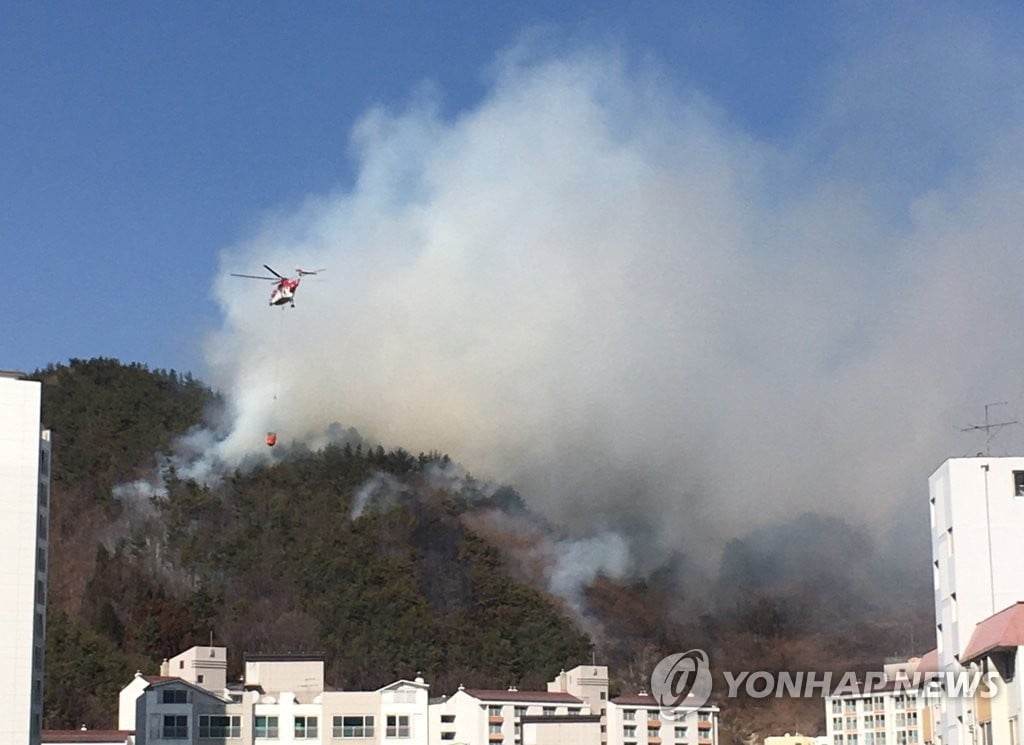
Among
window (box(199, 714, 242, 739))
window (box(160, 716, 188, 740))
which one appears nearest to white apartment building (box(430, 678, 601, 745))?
window (box(199, 714, 242, 739))

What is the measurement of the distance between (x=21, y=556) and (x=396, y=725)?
40606 mm

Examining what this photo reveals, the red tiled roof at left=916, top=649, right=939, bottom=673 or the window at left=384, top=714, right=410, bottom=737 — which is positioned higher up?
the red tiled roof at left=916, top=649, right=939, bottom=673

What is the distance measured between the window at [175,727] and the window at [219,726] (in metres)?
1.04

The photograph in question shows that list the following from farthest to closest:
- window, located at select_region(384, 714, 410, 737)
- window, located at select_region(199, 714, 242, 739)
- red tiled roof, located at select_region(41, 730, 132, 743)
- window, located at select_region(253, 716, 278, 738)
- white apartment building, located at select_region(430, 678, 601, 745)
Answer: white apartment building, located at select_region(430, 678, 601, 745) → window, located at select_region(384, 714, 410, 737) → window, located at select_region(253, 716, 278, 738) → window, located at select_region(199, 714, 242, 739) → red tiled roof, located at select_region(41, 730, 132, 743)

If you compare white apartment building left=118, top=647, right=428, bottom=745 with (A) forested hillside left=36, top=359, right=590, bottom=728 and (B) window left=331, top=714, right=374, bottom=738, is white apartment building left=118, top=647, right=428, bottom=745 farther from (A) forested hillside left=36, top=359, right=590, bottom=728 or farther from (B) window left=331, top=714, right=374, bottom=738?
(A) forested hillside left=36, top=359, right=590, bottom=728

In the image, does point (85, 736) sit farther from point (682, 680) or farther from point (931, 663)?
point (682, 680)

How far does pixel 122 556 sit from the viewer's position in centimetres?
16125

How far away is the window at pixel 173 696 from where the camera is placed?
353 feet

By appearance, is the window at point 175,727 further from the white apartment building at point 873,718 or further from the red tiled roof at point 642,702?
the white apartment building at point 873,718

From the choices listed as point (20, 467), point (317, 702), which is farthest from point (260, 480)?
point (20, 467)

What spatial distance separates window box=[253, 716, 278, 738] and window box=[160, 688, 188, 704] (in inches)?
199

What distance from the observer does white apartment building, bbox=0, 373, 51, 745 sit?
259 feet

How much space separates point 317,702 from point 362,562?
4959 centimetres

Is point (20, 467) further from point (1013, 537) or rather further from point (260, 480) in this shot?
point (260, 480)
